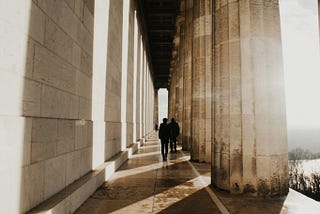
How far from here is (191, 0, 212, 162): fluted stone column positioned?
1284 centimetres

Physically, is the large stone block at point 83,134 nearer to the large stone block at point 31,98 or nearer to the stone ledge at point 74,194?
the stone ledge at point 74,194

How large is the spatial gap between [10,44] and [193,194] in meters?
5.29

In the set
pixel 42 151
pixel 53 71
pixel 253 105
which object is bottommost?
pixel 42 151

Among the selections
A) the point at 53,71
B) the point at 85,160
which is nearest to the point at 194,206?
the point at 85,160

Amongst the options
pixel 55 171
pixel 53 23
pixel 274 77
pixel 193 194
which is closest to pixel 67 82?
pixel 53 23

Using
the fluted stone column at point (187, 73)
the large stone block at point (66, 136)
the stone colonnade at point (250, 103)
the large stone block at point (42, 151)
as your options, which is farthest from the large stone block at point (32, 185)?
the fluted stone column at point (187, 73)

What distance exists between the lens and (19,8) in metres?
Result: 3.86

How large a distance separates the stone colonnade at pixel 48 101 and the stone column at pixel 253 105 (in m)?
3.82

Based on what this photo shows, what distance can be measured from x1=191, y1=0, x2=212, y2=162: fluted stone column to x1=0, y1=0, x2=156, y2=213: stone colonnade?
232 inches

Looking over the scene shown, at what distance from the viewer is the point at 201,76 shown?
1350cm

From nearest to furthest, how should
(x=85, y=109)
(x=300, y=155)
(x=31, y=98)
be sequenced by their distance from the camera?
1. (x=31, y=98)
2. (x=85, y=109)
3. (x=300, y=155)

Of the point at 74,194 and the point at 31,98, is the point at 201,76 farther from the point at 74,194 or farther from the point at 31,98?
the point at 31,98

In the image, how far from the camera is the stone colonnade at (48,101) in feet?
11.9

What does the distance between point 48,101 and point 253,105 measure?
495 centimetres
